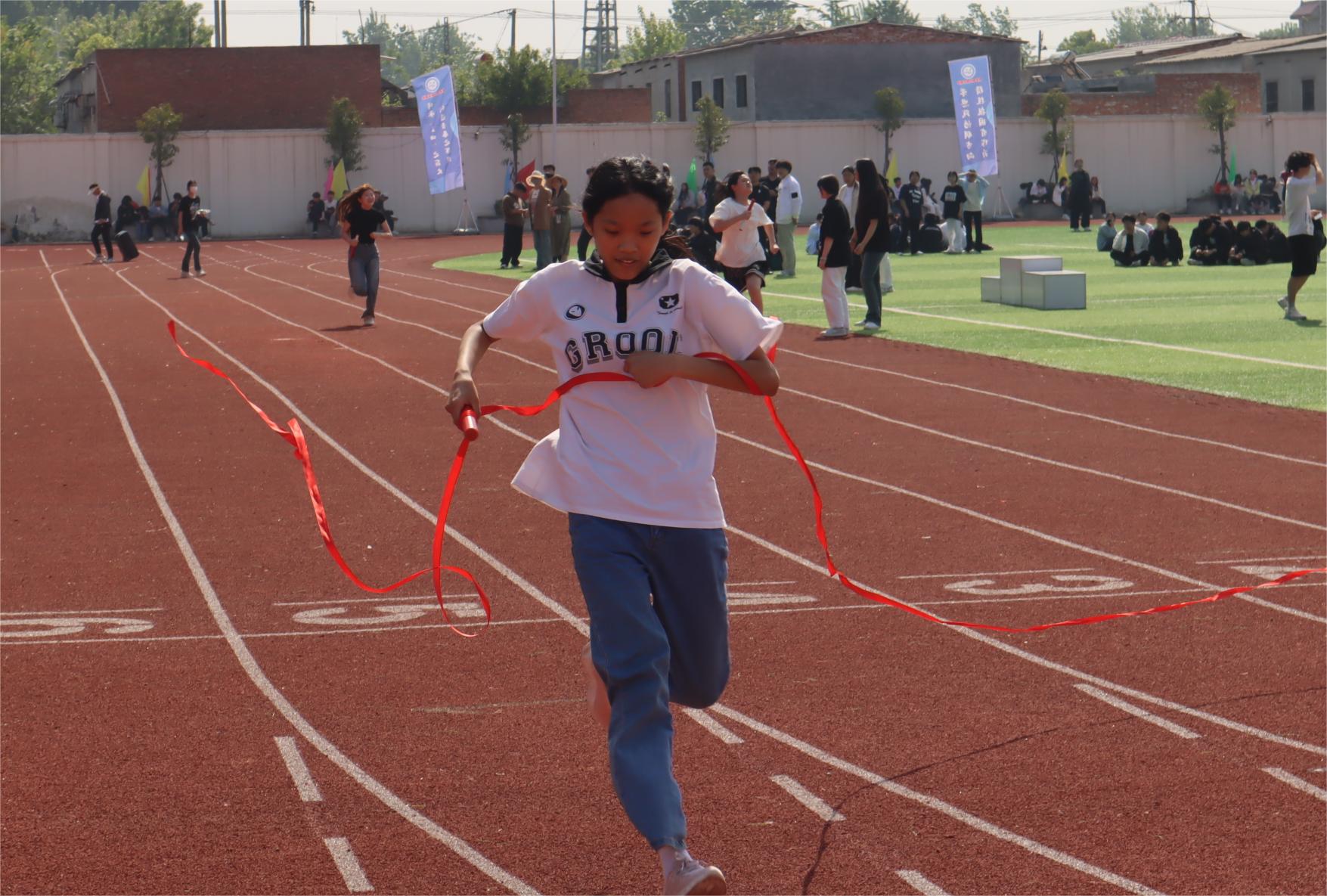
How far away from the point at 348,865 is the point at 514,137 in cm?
5296

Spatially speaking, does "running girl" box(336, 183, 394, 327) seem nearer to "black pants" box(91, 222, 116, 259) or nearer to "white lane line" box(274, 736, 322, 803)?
"white lane line" box(274, 736, 322, 803)

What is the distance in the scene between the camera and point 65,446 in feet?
43.1

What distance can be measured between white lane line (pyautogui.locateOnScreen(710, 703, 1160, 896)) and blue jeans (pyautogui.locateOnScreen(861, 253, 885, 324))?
46.5 ft

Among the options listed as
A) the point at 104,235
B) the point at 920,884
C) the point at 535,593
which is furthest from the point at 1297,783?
the point at 104,235

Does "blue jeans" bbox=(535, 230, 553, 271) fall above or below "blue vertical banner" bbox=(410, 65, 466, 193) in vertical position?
below

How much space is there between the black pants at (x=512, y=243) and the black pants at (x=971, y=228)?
31.1ft

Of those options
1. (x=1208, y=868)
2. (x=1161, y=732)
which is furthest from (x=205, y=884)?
(x=1161, y=732)

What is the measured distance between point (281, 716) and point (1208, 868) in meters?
3.34

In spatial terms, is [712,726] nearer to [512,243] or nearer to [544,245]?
[544,245]

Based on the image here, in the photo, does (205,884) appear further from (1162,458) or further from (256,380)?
(256,380)

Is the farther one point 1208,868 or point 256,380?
point 256,380

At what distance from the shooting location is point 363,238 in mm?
21922

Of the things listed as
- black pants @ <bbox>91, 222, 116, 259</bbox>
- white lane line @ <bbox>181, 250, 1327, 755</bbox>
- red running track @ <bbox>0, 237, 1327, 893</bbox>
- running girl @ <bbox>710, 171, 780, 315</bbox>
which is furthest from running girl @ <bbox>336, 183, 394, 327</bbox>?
black pants @ <bbox>91, 222, 116, 259</bbox>

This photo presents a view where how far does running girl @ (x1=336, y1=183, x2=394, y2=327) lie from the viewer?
71.8 feet
